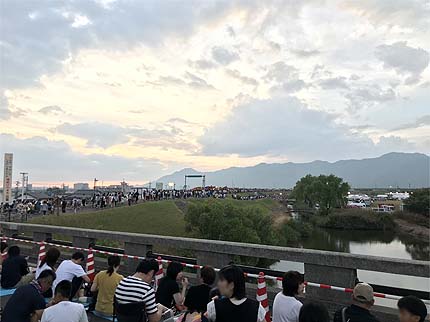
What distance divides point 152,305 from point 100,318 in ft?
8.70

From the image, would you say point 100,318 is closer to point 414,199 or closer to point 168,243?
point 168,243

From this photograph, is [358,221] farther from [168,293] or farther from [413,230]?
[168,293]

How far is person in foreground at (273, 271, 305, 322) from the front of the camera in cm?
451

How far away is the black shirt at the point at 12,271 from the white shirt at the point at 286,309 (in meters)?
6.42

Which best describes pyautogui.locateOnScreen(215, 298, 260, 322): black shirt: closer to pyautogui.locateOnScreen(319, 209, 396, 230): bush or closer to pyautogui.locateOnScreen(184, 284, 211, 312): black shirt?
pyautogui.locateOnScreen(184, 284, 211, 312): black shirt

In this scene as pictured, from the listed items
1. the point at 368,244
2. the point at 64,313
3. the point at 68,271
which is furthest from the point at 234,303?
the point at 368,244

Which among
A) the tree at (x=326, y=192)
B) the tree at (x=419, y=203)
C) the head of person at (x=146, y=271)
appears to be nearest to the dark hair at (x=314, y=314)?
the head of person at (x=146, y=271)

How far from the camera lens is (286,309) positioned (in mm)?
4539

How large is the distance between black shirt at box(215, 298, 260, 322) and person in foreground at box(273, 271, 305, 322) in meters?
0.80

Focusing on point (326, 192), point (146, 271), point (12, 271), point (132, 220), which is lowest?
point (132, 220)

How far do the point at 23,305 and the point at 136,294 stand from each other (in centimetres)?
149

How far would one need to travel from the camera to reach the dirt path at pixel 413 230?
5625cm

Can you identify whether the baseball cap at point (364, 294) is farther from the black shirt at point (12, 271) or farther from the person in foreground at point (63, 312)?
the black shirt at point (12, 271)

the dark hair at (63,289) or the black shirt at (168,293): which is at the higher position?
the dark hair at (63,289)
